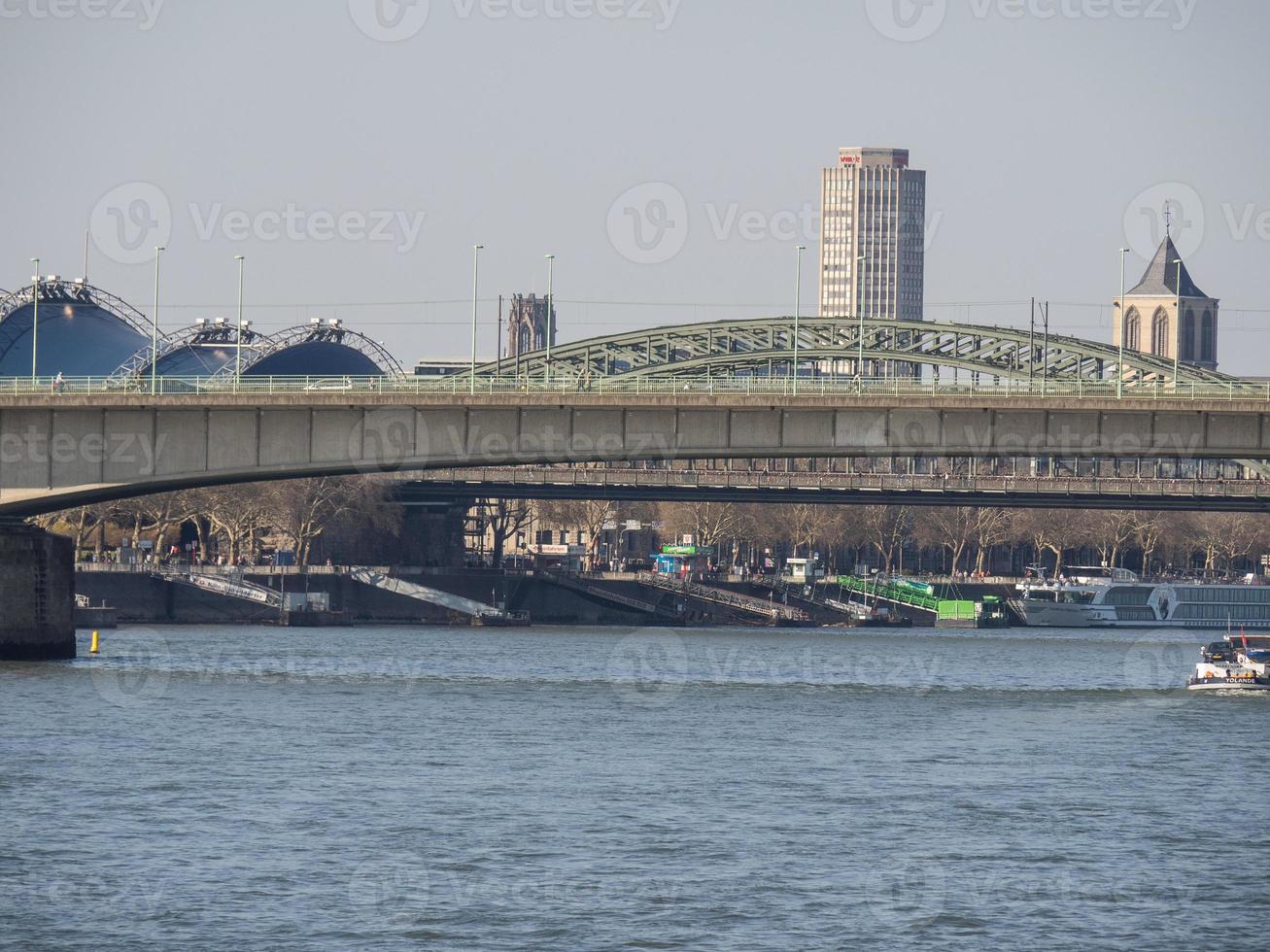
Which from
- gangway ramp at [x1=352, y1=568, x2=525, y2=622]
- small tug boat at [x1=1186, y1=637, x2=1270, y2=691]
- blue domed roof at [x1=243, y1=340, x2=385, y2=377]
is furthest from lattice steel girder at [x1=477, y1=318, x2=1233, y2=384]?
small tug boat at [x1=1186, y1=637, x2=1270, y2=691]

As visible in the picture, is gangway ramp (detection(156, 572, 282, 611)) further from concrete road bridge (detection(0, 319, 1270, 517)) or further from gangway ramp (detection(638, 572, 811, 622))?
concrete road bridge (detection(0, 319, 1270, 517))

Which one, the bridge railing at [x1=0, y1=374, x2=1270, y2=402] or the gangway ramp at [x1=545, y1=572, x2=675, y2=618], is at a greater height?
the bridge railing at [x1=0, y1=374, x2=1270, y2=402]

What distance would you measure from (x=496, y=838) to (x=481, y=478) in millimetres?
96090

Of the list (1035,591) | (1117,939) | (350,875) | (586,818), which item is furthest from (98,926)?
(1035,591)

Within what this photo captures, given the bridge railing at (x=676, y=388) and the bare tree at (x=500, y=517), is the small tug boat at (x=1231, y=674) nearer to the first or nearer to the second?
the bridge railing at (x=676, y=388)

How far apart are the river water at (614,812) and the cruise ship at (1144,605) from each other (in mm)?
88320

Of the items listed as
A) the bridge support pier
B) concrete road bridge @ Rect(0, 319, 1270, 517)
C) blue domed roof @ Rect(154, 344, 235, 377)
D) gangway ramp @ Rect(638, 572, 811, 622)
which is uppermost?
blue domed roof @ Rect(154, 344, 235, 377)

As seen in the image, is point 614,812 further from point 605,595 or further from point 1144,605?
point 1144,605

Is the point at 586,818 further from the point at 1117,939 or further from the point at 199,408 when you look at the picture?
the point at 199,408

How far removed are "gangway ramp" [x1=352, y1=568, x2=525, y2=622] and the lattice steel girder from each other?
50.3 ft

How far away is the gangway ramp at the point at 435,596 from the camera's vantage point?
144625mm

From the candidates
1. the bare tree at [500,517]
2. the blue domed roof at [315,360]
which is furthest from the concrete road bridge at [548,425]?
the blue domed roof at [315,360]

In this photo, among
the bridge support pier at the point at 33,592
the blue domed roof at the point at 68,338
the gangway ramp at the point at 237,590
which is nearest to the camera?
the bridge support pier at the point at 33,592

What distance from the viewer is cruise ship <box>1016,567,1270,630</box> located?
551 feet
